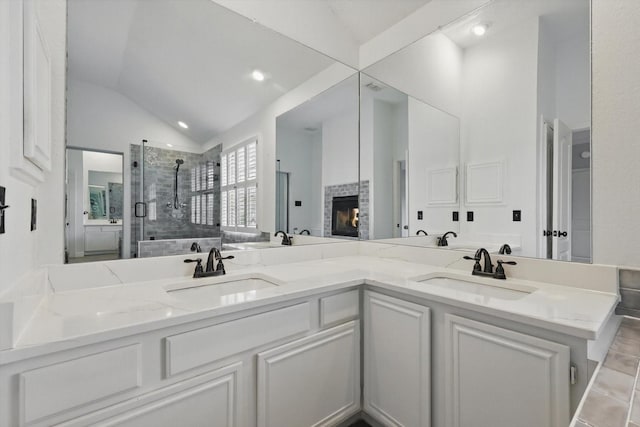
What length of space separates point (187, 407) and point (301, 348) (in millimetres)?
506

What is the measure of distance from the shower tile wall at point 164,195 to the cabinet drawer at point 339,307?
0.83 metres

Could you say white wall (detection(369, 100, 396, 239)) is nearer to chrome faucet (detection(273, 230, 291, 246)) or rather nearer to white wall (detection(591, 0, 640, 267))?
chrome faucet (detection(273, 230, 291, 246))

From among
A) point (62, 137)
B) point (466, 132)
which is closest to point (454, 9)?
point (466, 132)

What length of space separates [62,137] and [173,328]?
103 cm

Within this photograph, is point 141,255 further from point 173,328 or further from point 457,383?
point 457,383

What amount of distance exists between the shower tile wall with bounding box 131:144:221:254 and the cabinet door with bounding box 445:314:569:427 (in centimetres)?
143

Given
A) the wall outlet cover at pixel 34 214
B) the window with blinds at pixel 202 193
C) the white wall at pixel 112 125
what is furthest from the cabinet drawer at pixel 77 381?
the window with blinds at pixel 202 193

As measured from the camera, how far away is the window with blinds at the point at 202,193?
1.69 m

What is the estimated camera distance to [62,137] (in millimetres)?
1319

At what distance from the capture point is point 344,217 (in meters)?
2.54

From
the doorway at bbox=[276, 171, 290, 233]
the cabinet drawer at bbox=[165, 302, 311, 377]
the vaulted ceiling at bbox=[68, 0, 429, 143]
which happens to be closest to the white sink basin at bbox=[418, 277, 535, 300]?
the cabinet drawer at bbox=[165, 302, 311, 377]

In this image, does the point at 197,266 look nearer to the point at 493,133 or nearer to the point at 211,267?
the point at 211,267

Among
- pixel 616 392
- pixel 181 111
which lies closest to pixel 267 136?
pixel 181 111

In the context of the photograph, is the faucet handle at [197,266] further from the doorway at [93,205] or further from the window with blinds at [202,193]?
the doorway at [93,205]
